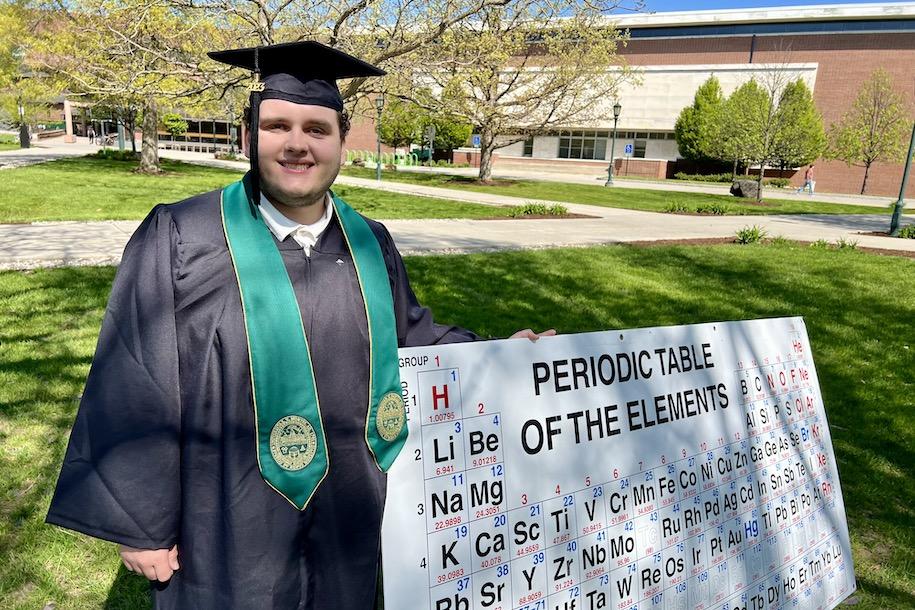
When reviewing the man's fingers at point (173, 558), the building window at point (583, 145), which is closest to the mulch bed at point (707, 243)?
the man's fingers at point (173, 558)

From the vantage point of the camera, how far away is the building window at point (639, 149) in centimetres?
5234

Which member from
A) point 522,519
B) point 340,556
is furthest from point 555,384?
point 340,556

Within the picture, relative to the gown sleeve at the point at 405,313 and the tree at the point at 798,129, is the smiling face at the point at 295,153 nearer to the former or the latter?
the gown sleeve at the point at 405,313

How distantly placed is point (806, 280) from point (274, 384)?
9.68 metres

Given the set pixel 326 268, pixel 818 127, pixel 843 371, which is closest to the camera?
pixel 326 268

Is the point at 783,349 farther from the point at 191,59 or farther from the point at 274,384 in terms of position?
the point at 191,59

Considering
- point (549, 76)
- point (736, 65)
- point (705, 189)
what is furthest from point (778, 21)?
point (549, 76)

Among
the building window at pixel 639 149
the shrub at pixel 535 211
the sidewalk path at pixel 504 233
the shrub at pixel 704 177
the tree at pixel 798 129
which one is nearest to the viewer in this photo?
the sidewalk path at pixel 504 233

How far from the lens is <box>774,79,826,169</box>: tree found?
32000 millimetres

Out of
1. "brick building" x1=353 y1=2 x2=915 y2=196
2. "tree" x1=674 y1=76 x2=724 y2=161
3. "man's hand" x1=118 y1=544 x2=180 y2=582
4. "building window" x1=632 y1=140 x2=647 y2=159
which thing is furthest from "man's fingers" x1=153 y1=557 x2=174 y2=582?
"building window" x1=632 y1=140 x2=647 y2=159

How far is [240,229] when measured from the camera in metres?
1.64

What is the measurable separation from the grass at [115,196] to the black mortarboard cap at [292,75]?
10992mm

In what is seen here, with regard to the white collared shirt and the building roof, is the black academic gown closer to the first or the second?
the white collared shirt

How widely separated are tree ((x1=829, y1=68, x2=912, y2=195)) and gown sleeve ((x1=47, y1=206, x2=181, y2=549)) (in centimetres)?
4414
